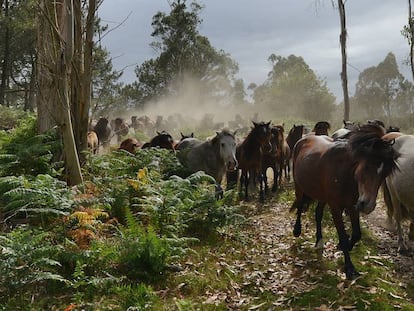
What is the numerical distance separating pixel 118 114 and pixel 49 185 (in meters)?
51.3

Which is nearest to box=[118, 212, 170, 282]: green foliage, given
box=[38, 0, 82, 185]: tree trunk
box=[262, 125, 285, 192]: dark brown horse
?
box=[38, 0, 82, 185]: tree trunk

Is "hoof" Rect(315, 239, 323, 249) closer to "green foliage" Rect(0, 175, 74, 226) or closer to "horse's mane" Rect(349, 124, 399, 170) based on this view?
"horse's mane" Rect(349, 124, 399, 170)

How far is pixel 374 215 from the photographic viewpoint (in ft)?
30.7

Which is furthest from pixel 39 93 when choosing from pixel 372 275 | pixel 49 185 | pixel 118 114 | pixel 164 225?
pixel 118 114

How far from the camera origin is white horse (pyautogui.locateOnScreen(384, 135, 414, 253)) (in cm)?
653

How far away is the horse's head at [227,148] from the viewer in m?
9.62

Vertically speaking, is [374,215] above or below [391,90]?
below

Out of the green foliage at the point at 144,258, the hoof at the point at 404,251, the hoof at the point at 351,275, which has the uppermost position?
the green foliage at the point at 144,258

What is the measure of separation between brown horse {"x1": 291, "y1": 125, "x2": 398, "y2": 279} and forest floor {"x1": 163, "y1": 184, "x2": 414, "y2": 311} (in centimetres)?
38

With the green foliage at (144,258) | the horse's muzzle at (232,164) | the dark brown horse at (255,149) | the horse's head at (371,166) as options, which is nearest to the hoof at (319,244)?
A: the horse's head at (371,166)

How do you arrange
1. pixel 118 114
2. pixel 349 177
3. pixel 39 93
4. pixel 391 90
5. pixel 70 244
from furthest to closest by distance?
1. pixel 391 90
2. pixel 118 114
3. pixel 39 93
4. pixel 349 177
5. pixel 70 244

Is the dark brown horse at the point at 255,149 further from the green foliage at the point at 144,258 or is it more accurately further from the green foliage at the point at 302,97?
the green foliage at the point at 302,97

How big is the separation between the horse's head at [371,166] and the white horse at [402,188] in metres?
1.57

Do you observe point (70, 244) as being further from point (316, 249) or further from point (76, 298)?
point (316, 249)
